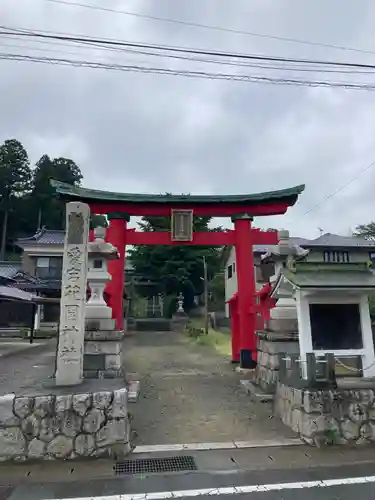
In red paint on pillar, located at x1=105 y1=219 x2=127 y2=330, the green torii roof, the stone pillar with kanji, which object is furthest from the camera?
the green torii roof

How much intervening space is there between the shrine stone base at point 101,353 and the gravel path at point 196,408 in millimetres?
1002

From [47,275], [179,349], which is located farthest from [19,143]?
[179,349]

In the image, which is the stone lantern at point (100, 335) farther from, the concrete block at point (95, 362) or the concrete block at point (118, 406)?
the concrete block at point (118, 406)

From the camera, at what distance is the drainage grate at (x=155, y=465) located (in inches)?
187

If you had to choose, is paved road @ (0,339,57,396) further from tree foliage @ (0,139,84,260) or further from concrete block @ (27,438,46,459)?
tree foliage @ (0,139,84,260)

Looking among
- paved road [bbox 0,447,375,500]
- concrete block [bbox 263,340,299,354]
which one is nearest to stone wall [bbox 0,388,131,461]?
paved road [bbox 0,447,375,500]

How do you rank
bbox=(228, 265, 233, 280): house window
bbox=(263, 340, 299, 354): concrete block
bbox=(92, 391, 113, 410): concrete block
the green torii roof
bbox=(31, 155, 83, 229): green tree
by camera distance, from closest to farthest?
1. bbox=(92, 391, 113, 410): concrete block
2. bbox=(263, 340, 299, 354): concrete block
3. the green torii roof
4. bbox=(228, 265, 233, 280): house window
5. bbox=(31, 155, 83, 229): green tree

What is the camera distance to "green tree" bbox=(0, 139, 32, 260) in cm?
4760

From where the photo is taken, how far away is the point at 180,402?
804 centimetres

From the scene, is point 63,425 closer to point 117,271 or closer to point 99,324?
point 99,324

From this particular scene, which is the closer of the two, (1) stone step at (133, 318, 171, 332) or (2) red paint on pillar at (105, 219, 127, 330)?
(2) red paint on pillar at (105, 219, 127, 330)

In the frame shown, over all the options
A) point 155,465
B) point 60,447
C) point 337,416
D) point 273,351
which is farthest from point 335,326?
point 60,447

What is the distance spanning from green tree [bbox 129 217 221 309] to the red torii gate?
17902mm

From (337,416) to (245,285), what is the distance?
242 inches
